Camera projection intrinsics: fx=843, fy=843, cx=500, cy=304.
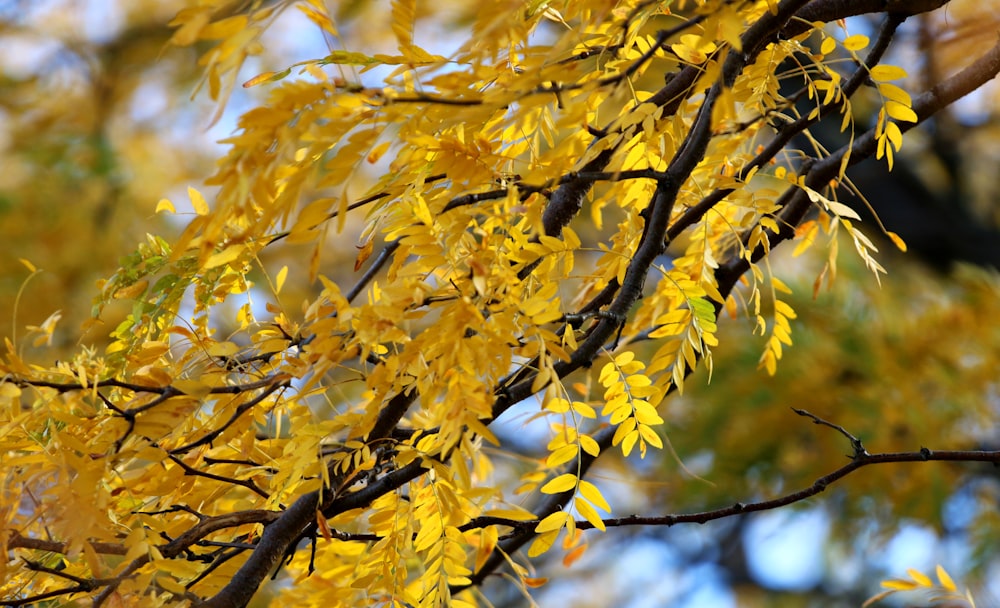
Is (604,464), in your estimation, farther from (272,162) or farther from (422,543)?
(272,162)

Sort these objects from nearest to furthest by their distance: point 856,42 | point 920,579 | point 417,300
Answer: point 417,300
point 856,42
point 920,579

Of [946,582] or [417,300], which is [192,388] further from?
[946,582]

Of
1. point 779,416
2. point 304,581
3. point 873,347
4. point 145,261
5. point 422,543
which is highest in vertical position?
point 145,261

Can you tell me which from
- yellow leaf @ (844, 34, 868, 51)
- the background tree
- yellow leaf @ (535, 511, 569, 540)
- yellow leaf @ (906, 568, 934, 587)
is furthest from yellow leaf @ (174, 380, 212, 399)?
yellow leaf @ (906, 568, 934, 587)

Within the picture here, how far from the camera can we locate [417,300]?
0.54 m

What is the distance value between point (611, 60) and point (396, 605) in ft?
1.56

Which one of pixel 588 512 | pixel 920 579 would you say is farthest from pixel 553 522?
pixel 920 579

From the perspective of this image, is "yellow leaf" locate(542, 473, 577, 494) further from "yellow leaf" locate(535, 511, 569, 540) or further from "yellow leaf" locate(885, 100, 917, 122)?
"yellow leaf" locate(885, 100, 917, 122)

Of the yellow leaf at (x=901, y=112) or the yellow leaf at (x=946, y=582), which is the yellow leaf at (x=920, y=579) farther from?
the yellow leaf at (x=901, y=112)

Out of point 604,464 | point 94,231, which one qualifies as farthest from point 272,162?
point 604,464

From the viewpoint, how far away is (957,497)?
267 centimetres

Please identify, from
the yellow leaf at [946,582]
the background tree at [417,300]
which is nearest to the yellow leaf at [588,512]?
the background tree at [417,300]

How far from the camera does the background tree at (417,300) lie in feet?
1.62

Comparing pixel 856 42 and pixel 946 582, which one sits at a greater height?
pixel 856 42
